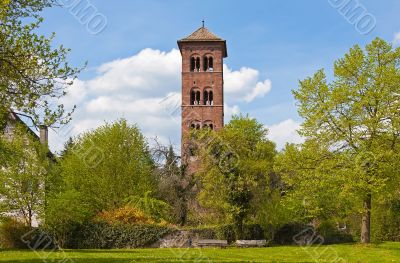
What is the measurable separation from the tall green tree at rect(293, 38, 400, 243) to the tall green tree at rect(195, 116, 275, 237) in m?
8.01

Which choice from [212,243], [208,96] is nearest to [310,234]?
[212,243]

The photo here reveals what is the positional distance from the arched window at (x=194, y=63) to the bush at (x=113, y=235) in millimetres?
30491

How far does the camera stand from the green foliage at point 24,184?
31.8 meters

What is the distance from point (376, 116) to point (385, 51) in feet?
13.6

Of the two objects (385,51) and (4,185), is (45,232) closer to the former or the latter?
(4,185)

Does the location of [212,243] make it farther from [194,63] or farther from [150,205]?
[194,63]

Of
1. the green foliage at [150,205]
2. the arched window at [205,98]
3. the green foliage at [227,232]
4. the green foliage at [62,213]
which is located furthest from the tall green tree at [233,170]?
the arched window at [205,98]

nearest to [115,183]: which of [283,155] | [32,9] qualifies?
[283,155]

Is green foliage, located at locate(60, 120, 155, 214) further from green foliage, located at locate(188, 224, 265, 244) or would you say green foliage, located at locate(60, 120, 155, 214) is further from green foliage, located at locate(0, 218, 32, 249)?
green foliage, located at locate(188, 224, 265, 244)

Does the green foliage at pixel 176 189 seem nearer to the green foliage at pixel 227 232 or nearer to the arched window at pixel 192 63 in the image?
the green foliage at pixel 227 232

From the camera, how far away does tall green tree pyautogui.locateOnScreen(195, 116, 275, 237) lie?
117 feet

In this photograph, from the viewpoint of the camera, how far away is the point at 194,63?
61938 mm

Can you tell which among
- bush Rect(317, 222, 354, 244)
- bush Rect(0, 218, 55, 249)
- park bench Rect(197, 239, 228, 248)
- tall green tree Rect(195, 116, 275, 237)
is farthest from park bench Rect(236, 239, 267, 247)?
bush Rect(317, 222, 354, 244)

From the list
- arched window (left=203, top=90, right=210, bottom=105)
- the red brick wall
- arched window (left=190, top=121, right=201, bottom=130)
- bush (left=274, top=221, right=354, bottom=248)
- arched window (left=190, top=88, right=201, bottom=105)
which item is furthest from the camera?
arched window (left=190, top=88, right=201, bottom=105)
